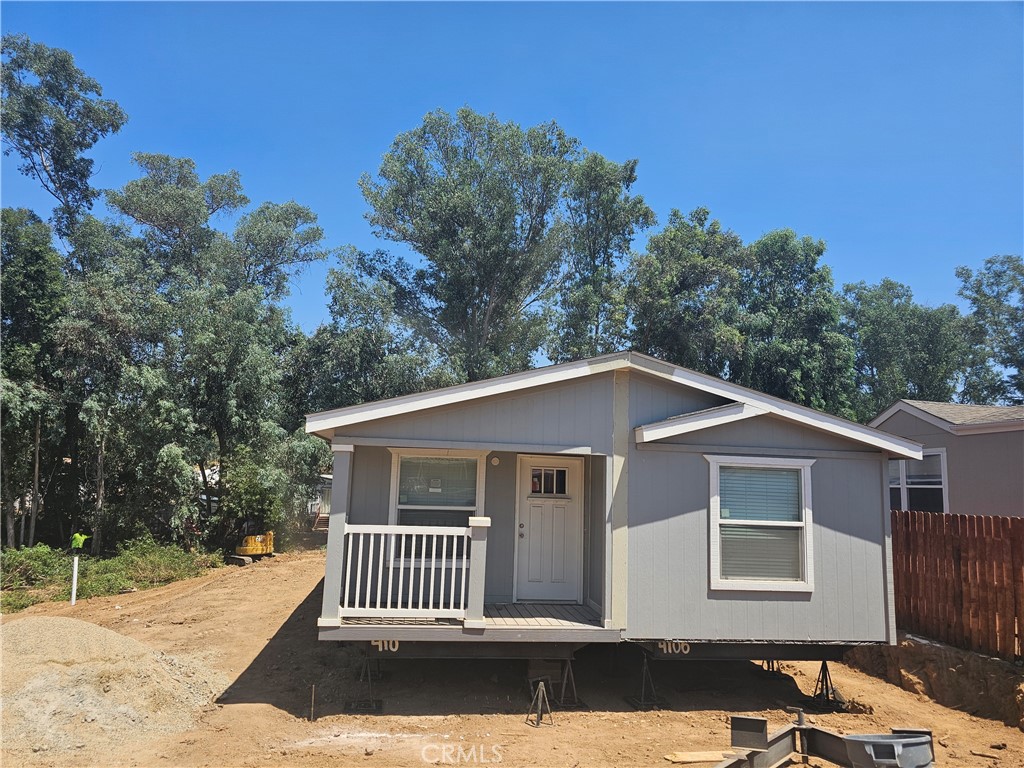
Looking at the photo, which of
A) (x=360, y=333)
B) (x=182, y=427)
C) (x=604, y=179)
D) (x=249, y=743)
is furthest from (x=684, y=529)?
(x=604, y=179)

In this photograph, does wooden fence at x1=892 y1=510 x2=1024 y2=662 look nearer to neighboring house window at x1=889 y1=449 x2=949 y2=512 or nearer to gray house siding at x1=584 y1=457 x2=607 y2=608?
neighboring house window at x1=889 y1=449 x2=949 y2=512

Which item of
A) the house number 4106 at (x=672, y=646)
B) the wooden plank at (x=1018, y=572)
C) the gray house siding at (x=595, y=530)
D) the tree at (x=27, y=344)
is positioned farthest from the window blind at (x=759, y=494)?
the tree at (x=27, y=344)

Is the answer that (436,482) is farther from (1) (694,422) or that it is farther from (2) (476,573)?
(1) (694,422)

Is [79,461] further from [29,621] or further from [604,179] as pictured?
[604,179]

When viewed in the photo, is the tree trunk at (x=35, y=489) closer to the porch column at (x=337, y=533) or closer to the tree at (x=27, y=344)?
the tree at (x=27, y=344)

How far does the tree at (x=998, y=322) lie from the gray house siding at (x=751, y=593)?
29335 millimetres

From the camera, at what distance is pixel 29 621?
7.14 metres

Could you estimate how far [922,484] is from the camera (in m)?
12.7

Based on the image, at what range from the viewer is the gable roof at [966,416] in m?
11.0

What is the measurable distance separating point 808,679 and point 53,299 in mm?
18756

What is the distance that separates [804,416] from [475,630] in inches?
181

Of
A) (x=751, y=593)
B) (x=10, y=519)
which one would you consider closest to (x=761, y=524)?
(x=751, y=593)

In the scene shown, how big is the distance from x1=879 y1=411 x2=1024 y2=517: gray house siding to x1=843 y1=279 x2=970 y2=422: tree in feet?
64.9

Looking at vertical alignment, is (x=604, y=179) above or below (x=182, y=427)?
above
